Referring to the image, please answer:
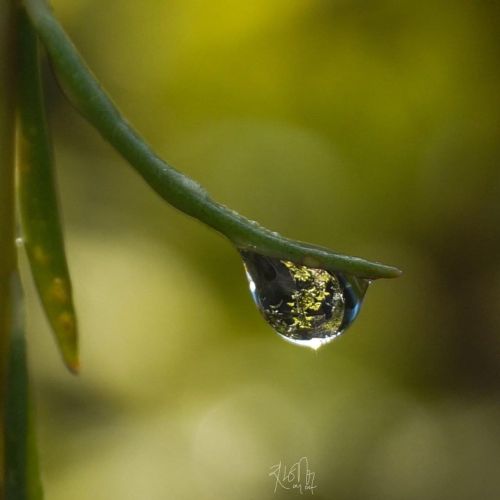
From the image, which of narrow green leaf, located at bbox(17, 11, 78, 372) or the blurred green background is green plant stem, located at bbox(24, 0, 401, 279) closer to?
narrow green leaf, located at bbox(17, 11, 78, 372)

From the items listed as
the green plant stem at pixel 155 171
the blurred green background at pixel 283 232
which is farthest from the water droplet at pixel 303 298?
the blurred green background at pixel 283 232

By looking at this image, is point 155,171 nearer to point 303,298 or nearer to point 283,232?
point 303,298

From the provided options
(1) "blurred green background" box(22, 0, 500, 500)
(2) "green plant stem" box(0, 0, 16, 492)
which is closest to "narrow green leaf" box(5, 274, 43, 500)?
(2) "green plant stem" box(0, 0, 16, 492)

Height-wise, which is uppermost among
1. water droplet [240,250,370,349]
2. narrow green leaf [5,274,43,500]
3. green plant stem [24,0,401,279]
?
green plant stem [24,0,401,279]

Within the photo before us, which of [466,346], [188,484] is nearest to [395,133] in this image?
[466,346]

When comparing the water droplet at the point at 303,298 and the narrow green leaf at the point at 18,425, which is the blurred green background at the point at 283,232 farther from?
the narrow green leaf at the point at 18,425

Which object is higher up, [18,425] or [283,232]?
[283,232]

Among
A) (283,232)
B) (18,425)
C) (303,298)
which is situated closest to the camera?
(18,425)

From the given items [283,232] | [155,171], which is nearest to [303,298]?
[155,171]
